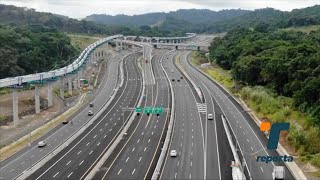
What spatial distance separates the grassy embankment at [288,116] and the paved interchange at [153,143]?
385 centimetres

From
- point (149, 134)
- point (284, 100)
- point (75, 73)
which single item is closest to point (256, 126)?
point (284, 100)

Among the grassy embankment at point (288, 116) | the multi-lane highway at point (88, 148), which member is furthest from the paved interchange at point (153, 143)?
the grassy embankment at point (288, 116)

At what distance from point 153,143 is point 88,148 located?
1149 cm

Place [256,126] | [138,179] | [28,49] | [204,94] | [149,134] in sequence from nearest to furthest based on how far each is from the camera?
[138,179] → [149,134] → [256,126] → [204,94] → [28,49]

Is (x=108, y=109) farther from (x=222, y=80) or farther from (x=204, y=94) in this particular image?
(x=222, y=80)

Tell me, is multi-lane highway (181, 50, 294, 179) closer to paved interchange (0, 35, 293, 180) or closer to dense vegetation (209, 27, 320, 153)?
paved interchange (0, 35, 293, 180)

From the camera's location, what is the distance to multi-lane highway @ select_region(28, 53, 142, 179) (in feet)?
215

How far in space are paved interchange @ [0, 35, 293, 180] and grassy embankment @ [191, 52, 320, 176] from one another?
3.85 meters

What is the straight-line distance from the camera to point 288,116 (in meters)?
91.8

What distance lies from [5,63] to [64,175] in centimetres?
10289

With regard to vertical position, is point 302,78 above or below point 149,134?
above

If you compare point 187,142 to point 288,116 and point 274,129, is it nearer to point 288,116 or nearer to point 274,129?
point 288,116

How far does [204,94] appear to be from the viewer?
427 feet

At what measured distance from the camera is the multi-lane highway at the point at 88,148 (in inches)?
2581
